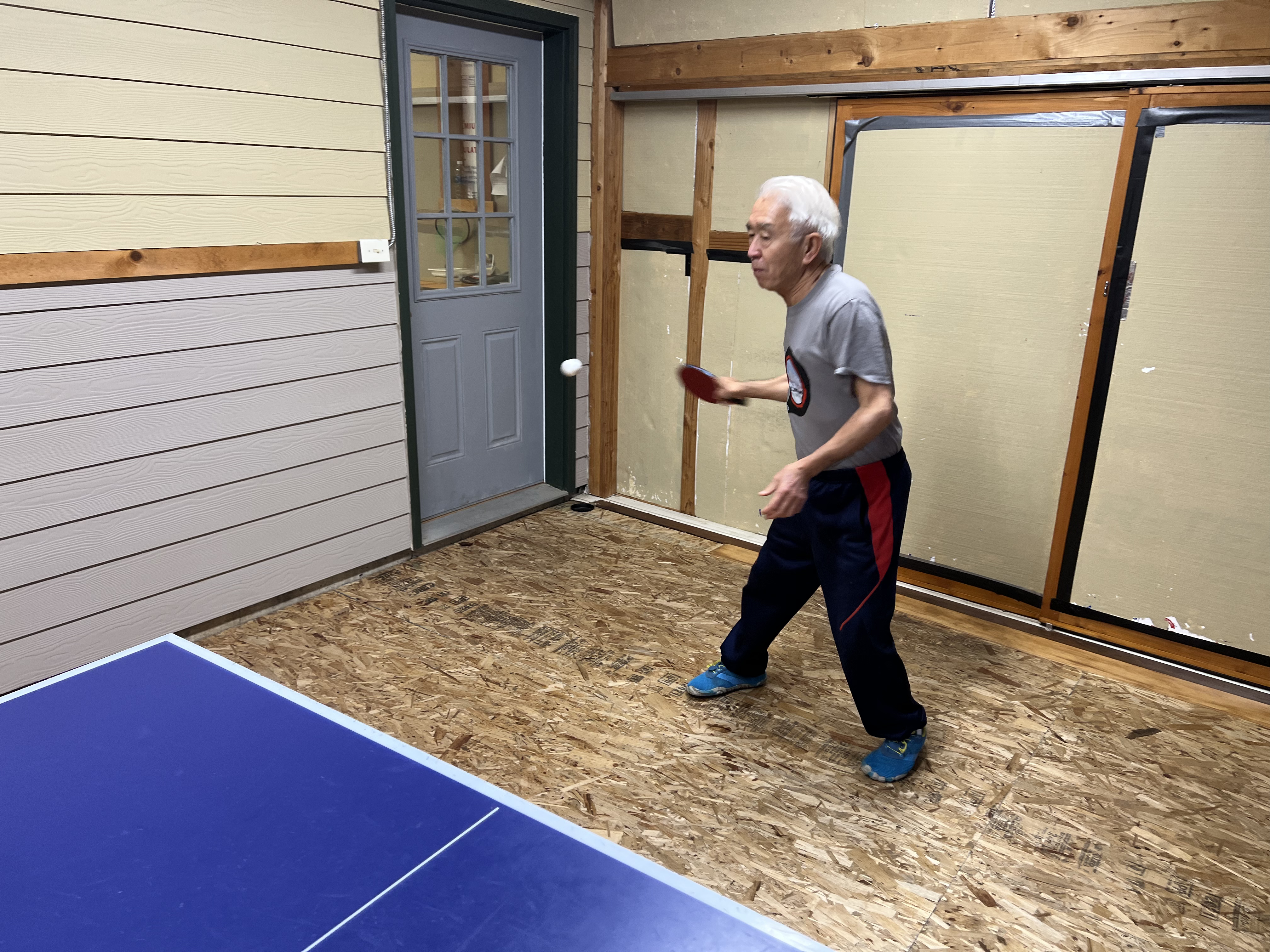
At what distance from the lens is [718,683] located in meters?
2.95

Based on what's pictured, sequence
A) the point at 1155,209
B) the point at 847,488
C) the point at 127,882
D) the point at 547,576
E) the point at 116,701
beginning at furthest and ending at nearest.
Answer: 1. the point at 547,576
2. the point at 1155,209
3. the point at 847,488
4. the point at 116,701
5. the point at 127,882

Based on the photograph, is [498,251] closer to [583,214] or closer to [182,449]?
[583,214]

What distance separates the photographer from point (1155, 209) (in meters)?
2.95

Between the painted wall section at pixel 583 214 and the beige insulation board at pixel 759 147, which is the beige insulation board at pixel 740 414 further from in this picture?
the painted wall section at pixel 583 214

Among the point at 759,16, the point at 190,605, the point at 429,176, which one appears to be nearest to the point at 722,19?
the point at 759,16

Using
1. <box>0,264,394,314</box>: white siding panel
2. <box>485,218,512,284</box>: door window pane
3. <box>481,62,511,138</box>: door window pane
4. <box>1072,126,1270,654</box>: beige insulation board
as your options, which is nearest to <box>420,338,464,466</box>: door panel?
<box>485,218,512,284</box>: door window pane

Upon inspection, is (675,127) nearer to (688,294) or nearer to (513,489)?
(688,294)

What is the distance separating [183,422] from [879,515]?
2270 millimetres

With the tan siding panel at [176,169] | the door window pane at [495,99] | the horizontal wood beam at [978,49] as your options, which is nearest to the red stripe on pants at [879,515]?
the horizontal wood beam at [978,49]

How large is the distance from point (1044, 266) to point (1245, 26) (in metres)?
0.86

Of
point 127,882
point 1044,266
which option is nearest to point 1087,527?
point 1044,266

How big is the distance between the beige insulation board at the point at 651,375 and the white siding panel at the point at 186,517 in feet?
4.13

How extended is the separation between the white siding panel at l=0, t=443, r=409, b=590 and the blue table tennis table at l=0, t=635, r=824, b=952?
1.47 meters

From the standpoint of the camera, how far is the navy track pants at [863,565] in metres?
2.41
